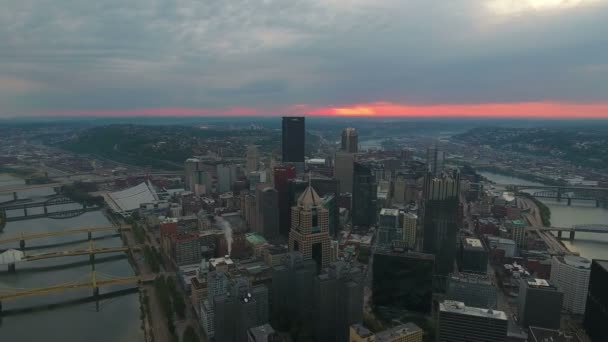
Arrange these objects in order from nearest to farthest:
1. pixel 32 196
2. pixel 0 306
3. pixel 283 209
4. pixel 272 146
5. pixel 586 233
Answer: pixel 0 306 < pixel 283 209 < pixel 586 233 < pixel 32 196 < pixel 272 146

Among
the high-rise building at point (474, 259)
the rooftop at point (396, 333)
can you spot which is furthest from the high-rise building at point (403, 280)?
the rooftop at point (396, 333)

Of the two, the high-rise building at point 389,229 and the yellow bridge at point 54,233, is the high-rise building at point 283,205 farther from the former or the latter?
the yellow bridge at point 54,233

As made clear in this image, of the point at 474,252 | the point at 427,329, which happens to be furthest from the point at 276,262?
the point at 474,252

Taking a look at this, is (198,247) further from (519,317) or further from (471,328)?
(519,317)

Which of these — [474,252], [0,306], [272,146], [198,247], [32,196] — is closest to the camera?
[0,306]

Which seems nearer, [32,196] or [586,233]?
[586,233]

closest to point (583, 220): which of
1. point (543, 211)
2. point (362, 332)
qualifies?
point (543, 211)
